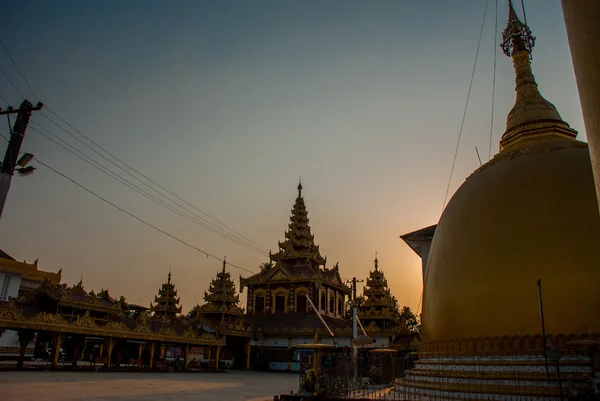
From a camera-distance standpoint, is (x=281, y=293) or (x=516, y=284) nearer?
(x=516, y=284)

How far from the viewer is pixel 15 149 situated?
9867 millimetres

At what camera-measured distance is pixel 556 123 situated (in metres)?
13.3

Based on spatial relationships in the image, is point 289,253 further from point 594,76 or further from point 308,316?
point 594,76

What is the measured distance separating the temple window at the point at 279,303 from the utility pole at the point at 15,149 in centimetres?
3643

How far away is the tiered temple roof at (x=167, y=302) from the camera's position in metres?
42.7

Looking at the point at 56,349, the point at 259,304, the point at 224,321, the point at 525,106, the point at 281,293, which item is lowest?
the point at 56,349

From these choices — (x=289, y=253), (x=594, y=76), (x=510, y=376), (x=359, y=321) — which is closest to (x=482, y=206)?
(x=510, y=376)

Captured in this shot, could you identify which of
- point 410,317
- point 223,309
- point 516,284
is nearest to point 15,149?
point 516,284

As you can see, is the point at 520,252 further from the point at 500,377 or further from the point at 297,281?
the point at 297,281

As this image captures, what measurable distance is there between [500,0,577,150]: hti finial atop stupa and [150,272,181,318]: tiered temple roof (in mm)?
36119

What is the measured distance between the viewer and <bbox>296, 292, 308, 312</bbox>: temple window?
4350cm

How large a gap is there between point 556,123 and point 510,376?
7.91 metres

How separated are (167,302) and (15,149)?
35556mm

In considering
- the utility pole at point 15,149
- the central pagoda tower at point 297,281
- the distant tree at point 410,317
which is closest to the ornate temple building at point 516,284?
the utility pole at point 15,149
